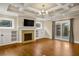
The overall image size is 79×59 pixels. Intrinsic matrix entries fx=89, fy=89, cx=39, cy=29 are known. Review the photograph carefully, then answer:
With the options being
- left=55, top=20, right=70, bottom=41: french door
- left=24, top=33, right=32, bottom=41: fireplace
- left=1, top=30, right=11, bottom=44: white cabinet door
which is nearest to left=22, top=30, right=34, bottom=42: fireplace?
left=24, top=33, right=32, bottom=41: fireplace

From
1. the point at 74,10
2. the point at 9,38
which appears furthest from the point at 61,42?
the point at 9,38

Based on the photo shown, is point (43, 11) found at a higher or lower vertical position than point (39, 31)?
higher

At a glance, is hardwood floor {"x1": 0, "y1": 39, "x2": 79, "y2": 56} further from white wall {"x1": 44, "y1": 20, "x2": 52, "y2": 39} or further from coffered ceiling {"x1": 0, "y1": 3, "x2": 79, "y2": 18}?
coffered ceiling {"x1": 0, "y1": 3, "x2": 79, "y2": 18}

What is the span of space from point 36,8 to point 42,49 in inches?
38.9

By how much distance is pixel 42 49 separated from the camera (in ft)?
7.00

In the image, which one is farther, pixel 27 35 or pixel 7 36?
pixel 27 35

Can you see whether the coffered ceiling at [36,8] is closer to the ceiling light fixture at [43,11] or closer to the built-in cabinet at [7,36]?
the ceiling light fixture at [43,11]

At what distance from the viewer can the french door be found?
7.10 ft

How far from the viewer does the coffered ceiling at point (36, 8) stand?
6.66ft

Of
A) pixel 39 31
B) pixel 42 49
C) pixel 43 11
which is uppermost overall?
pixel 43 11

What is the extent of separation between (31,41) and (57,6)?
1045 mm

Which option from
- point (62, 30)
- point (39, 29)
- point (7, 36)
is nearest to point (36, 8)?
point (39, 29)

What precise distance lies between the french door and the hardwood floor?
147 millimetres

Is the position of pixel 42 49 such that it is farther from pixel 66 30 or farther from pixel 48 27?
pixel 66 30
